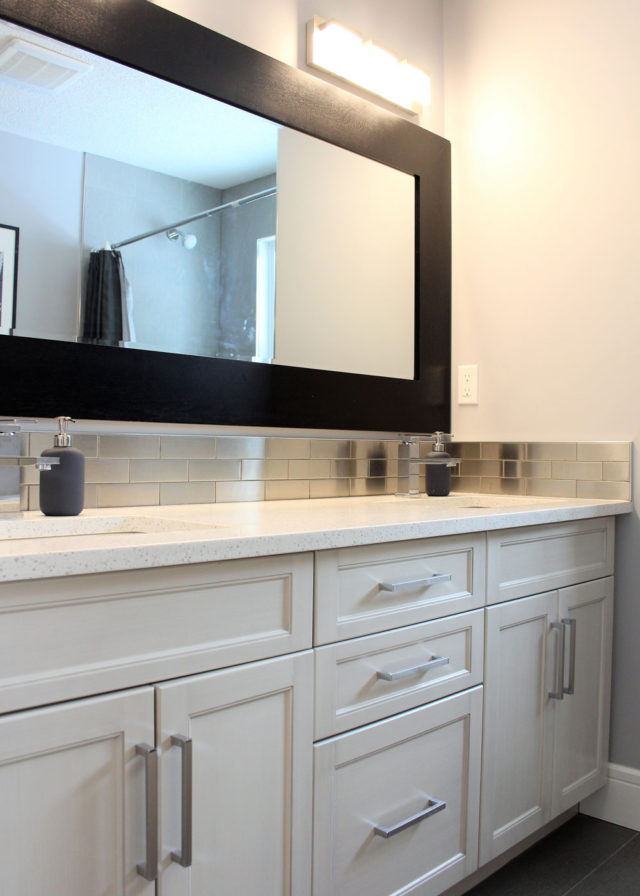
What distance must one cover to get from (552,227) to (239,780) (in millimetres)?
1640

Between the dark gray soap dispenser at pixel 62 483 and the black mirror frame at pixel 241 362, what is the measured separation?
14 centimetres

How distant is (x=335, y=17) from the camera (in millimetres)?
2008

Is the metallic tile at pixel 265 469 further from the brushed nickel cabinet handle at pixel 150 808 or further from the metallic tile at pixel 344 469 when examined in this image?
the brushed nickel cabinet handle at pixel 150 808

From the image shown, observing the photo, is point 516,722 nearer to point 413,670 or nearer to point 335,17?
point 413,670

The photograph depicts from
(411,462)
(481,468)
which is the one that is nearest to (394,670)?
(411,462)

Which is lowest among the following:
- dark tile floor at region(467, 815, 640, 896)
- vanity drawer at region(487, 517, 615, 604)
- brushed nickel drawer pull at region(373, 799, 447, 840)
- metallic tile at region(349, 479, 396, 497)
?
dark tile floor at region(467, 815, 640, 896)

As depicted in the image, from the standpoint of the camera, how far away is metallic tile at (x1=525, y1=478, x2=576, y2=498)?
2037 mm

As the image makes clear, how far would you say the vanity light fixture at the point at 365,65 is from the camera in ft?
6.32

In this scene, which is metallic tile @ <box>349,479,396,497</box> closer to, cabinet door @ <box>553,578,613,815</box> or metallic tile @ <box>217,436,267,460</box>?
metallic tile @ <box>217,436,267,460</box>

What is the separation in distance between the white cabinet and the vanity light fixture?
1.39 meters

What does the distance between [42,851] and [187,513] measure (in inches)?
27.0

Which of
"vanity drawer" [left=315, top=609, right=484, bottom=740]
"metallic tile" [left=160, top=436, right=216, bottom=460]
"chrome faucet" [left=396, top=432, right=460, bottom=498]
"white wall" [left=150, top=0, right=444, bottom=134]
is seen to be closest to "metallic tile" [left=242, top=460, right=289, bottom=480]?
"metallic tile" [left=160, top=436, right=216, bottom=460]

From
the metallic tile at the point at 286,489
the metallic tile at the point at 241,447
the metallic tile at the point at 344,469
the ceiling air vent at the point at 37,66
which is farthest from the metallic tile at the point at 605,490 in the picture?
the ceiling air vent at the point at 37,66

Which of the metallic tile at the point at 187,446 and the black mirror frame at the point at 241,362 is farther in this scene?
the metallic tile at the point at 187,446
